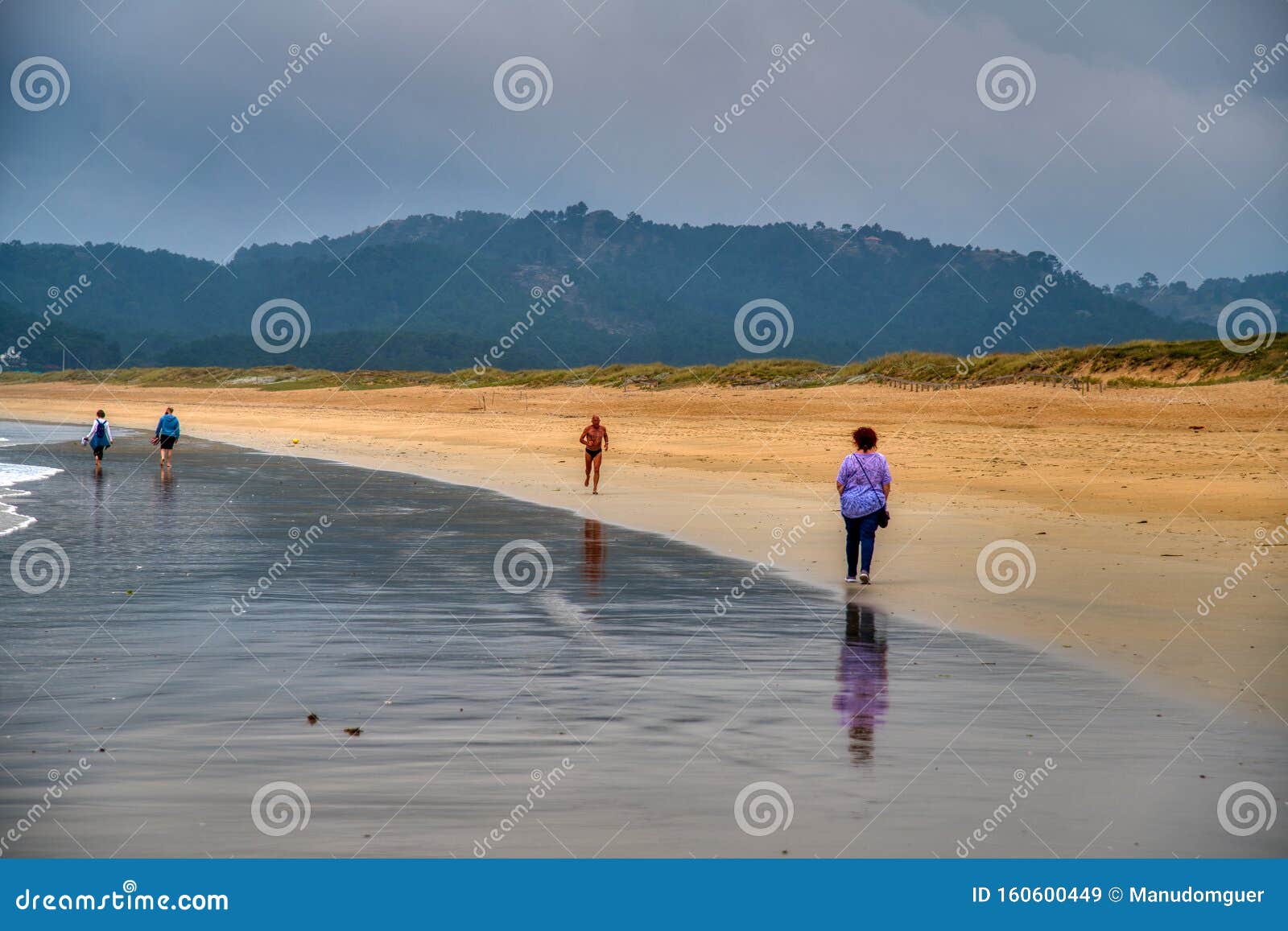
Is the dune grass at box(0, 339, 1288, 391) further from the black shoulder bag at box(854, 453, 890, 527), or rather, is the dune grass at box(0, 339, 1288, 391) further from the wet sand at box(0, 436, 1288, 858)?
the wet sand at box(0, 436, 1288, 858)

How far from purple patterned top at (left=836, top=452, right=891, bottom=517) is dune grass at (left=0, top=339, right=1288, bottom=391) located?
3547 cm

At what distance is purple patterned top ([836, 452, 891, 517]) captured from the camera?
14969mm

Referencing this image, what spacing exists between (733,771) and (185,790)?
3066mm

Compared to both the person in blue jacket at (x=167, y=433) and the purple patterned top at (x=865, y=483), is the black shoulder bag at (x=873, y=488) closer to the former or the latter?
the purple patterned top at (x=865, y=483)

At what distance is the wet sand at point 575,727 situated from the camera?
6.40m

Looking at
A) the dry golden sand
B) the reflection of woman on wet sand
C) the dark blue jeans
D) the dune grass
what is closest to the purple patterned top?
the dark blue jeans

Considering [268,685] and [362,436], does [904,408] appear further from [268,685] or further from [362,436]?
[268,685]

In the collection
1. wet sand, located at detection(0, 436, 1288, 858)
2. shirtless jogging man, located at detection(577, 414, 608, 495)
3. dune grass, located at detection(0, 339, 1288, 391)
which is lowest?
wet sand, located at detection(0, 436, 1288, 858)

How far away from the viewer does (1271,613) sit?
498 inches

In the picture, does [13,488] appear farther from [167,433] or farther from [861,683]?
[861,683]

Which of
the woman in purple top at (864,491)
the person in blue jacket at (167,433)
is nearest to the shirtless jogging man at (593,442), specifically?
the woman in purple top at (864,491)

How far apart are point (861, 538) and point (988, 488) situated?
1182 centimetres

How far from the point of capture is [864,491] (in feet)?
49.2

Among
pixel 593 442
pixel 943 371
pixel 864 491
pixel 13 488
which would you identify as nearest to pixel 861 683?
pixel 864 491
